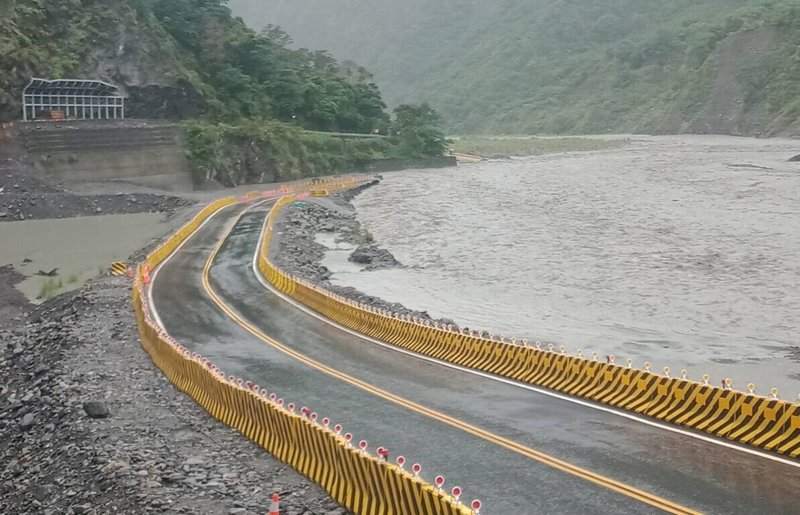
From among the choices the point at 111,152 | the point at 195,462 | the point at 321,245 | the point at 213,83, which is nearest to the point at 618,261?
the point at 321,245

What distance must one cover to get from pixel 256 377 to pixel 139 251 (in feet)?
88.9

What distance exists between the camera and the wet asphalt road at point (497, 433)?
11.7m

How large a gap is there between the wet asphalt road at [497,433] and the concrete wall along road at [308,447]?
58.4 inches

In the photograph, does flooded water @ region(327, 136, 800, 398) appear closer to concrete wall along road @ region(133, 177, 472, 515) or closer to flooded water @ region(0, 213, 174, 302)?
concrete wall along road @ region(133, 177, 472, 515)

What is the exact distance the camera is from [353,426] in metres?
15.8

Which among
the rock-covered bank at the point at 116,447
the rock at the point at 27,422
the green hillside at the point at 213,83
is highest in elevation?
the green hillside at the point at 213,83

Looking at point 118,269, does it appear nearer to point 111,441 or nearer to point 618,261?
point 618,261

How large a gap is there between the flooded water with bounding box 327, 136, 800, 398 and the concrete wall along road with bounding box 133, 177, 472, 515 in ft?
36.5

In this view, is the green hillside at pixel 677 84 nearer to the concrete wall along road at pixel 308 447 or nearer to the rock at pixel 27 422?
the concrete wall along road at pixel 308 447

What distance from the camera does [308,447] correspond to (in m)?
13.5

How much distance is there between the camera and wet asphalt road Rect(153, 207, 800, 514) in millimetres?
11695

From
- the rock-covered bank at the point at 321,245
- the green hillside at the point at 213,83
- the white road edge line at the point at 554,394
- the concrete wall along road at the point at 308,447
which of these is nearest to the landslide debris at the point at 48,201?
the green hillside at the point at 213,83

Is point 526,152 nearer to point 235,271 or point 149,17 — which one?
point 149,17

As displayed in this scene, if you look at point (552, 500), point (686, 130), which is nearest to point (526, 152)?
point (686, 130)
